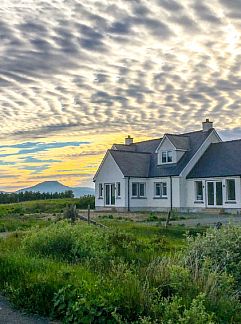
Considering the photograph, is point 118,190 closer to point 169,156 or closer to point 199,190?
point 169,156

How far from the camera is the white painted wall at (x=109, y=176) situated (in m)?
43.4

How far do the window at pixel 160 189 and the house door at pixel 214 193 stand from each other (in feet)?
16.1

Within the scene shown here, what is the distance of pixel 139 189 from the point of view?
44.0 metres

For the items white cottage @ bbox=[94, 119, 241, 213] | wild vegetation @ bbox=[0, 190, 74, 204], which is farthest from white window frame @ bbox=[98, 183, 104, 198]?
wild vegetation @ bbox=[0, 190, 74, 204]

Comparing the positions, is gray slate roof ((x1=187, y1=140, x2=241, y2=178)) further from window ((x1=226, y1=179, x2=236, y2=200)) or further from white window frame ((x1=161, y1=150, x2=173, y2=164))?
white window frame ((x1=161, y1=150, x2=173, y2=164))

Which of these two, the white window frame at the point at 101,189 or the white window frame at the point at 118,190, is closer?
the white window frame at the point at 118,190

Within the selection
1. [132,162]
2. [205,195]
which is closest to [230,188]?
[205,195]

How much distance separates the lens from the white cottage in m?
37.4

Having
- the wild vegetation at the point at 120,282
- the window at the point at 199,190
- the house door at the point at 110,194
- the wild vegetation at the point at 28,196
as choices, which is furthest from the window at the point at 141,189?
the wild vegetation at the point at 120,282

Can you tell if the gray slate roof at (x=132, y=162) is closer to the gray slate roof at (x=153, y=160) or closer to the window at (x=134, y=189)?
the gray slate roof at (x=153, y=160)

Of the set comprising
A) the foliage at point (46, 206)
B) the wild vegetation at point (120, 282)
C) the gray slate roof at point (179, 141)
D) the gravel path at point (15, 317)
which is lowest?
the gravel path at point (15, 317)

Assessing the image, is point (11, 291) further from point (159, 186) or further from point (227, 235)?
point (159, 186)

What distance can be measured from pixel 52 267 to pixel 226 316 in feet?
11.9

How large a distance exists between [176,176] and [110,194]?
25.4ft
